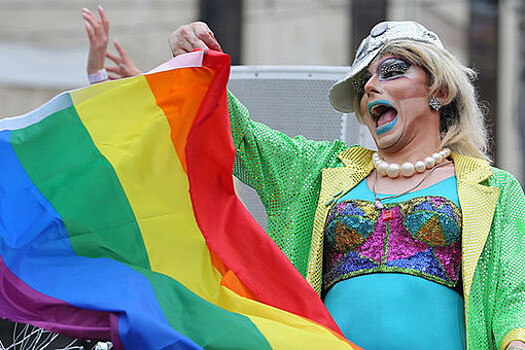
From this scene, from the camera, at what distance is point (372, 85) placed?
10.9 feet

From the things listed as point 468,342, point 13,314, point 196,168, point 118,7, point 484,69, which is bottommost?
point 484,69

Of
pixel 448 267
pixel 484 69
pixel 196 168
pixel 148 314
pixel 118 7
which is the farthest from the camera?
pixel 484 69

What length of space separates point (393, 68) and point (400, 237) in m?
0.57

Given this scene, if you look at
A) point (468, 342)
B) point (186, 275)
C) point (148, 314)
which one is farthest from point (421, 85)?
point (148, 314)

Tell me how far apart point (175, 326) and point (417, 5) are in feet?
36.1

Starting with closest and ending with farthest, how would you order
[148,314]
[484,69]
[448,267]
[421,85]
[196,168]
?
1. [148,314]
2. [196,168]
3. [448,267]
4. [421,85]
5. [484,69]

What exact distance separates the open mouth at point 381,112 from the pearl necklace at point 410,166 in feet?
0.45

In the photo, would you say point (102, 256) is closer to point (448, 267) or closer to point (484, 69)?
point (448, 267)

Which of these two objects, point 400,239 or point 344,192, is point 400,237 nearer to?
point 400,239

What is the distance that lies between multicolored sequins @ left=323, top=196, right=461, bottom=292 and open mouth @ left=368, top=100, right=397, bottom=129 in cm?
30

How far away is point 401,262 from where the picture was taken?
3045mm

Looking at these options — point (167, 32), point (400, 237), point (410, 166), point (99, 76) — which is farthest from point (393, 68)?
Answer: point (167, 32)

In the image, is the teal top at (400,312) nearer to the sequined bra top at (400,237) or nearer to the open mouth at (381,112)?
the sequined bra top at (400,237)

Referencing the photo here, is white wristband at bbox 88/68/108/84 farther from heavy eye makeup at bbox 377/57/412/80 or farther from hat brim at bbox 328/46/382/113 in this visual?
heavy eye makeup at bbox 377/57/412/80
